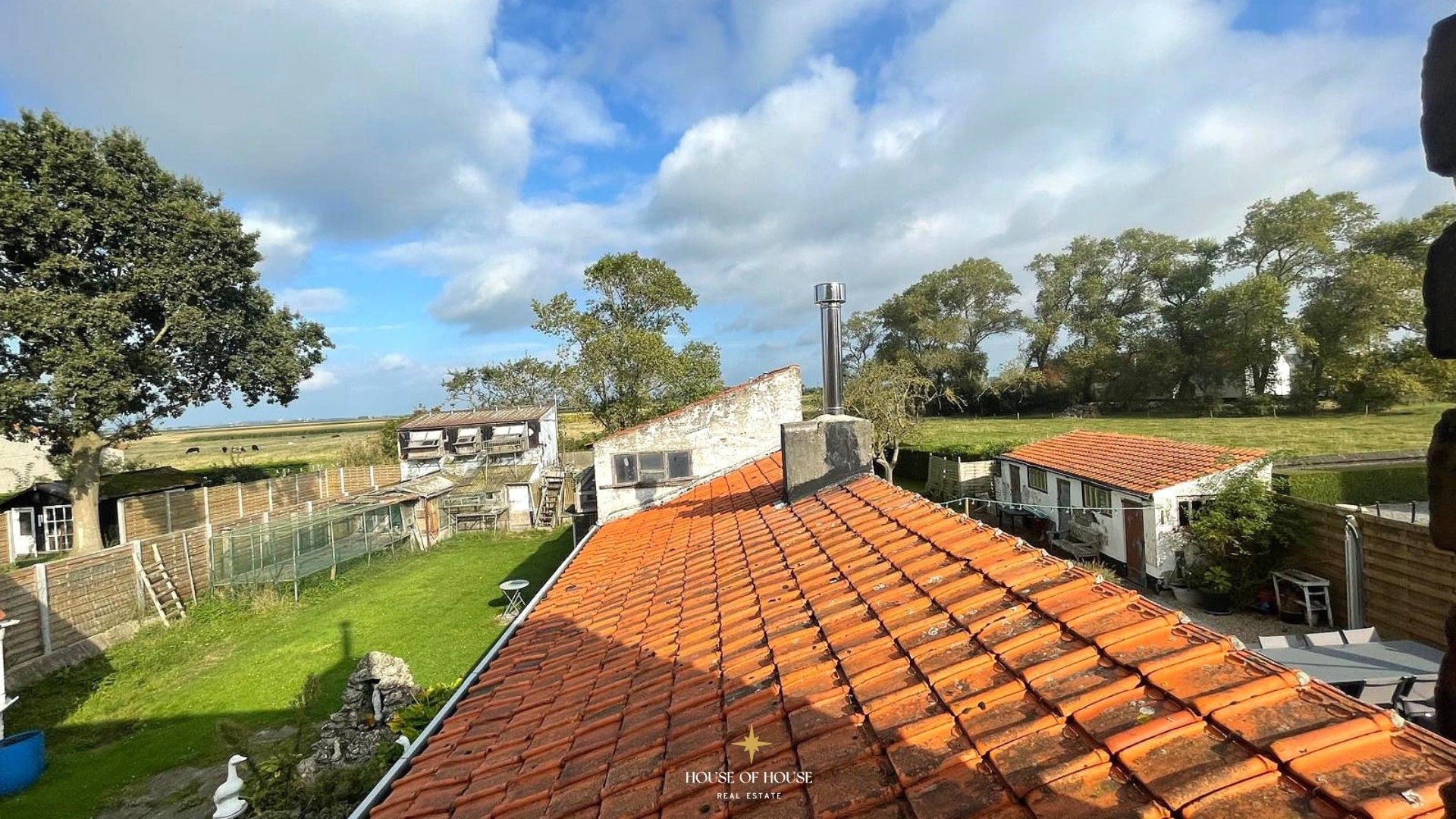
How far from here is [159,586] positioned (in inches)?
581

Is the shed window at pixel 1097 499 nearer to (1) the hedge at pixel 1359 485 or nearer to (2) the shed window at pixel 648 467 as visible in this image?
(1) the hedge at pixel 1359 485

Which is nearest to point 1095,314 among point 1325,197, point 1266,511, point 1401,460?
point 1325,197

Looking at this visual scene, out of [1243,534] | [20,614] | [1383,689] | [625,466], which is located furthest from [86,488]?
[1243,534]

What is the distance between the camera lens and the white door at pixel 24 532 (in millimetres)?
21614

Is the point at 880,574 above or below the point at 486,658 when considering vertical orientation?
above

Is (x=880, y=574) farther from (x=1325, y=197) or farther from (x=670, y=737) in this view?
(x=1325, y=197)

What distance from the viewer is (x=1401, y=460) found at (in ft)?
57.4

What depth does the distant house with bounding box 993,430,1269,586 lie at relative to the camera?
1188 cm

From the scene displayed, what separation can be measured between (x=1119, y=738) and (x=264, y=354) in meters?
29.4

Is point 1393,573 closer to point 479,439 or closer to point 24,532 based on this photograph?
point 479,439

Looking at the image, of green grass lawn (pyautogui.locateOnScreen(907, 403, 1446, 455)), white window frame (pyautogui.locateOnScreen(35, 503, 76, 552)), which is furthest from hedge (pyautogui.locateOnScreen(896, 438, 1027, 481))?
white window frame (pyautogui.locateOnScreen(35, 503, 76, 552))

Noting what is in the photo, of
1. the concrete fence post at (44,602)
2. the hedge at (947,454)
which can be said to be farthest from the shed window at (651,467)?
the hedge at (947,454)

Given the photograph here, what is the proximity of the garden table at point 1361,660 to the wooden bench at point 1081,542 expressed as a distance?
6.44 m

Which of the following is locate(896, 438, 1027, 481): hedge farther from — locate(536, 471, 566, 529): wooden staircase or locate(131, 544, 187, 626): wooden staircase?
locate(131, 544, 187, 626): wooden staircase
